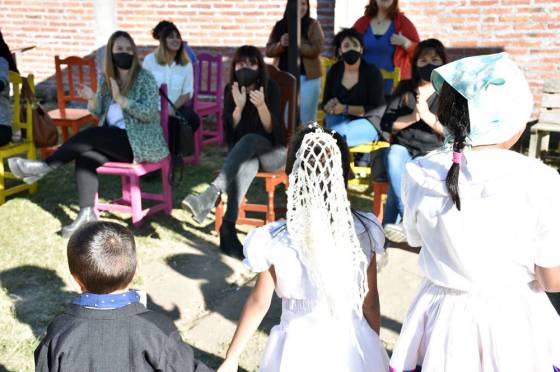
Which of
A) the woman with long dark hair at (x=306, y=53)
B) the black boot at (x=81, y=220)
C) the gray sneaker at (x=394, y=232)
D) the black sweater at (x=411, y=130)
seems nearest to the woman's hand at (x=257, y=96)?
the black sweater at (x=411, y=130)

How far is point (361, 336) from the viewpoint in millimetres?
2088

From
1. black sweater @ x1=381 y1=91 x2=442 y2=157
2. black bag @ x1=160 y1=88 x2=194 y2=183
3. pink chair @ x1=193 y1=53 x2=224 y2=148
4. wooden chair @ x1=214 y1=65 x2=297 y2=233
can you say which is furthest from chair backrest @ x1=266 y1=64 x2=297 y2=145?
pink chair @ x1=193 y1=53 x2=224 y2=148

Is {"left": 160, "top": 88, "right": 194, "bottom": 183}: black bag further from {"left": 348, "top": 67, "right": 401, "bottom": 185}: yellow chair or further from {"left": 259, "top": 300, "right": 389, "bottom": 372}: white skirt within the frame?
{"left": 259, "top": 300, "right": 389, "bottom": 372}: white skirt

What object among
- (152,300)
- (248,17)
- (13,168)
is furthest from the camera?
(248,17)

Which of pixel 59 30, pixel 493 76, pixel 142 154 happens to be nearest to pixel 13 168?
pixel 142 154

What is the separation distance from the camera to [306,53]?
18.8 ft

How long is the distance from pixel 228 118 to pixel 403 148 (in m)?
1.25

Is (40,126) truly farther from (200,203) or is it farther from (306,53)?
(306,53)

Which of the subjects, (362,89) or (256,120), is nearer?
(256,120)

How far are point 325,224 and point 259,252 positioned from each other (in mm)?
279

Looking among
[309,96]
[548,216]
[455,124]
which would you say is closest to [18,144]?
[309,96]

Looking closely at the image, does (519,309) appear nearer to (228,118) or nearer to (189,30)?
(228,118)

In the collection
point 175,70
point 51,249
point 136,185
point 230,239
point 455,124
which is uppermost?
point 455,124

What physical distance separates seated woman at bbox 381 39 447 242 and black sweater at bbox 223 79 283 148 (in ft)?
2.59
